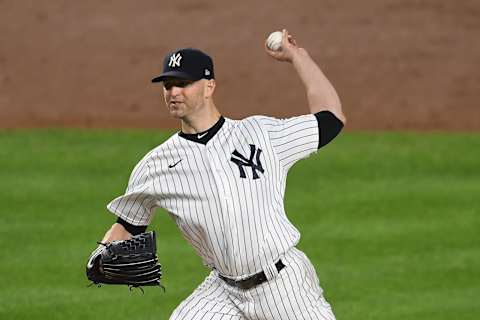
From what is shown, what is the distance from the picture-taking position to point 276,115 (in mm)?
14898

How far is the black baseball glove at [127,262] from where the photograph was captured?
19.8 ft

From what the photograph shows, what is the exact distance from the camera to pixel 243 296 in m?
6.11

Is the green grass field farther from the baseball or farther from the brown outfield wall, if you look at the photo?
the baseball

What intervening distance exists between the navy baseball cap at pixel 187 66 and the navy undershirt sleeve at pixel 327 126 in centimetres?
59

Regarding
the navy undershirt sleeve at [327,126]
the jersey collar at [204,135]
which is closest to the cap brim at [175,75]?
the jersey collar at [204,135]

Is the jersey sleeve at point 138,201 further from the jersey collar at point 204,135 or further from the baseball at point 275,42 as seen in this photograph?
the baseball at point 275,42

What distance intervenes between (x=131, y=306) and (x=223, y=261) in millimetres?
3579

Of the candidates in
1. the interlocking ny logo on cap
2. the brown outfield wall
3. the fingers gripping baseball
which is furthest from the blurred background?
the interlocking ny logo on cap

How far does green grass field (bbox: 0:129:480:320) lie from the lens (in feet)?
31.5

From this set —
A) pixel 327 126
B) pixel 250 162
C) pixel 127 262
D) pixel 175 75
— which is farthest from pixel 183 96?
pixel 127 262

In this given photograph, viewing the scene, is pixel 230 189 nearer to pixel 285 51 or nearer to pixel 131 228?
pixel 131 228

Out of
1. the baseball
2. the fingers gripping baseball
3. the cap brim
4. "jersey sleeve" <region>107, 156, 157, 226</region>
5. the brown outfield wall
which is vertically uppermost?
the brown outfield wall

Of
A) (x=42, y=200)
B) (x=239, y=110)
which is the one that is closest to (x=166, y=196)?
(x=42, y=200)

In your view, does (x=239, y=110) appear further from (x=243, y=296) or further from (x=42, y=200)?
(x=243, y=296)
